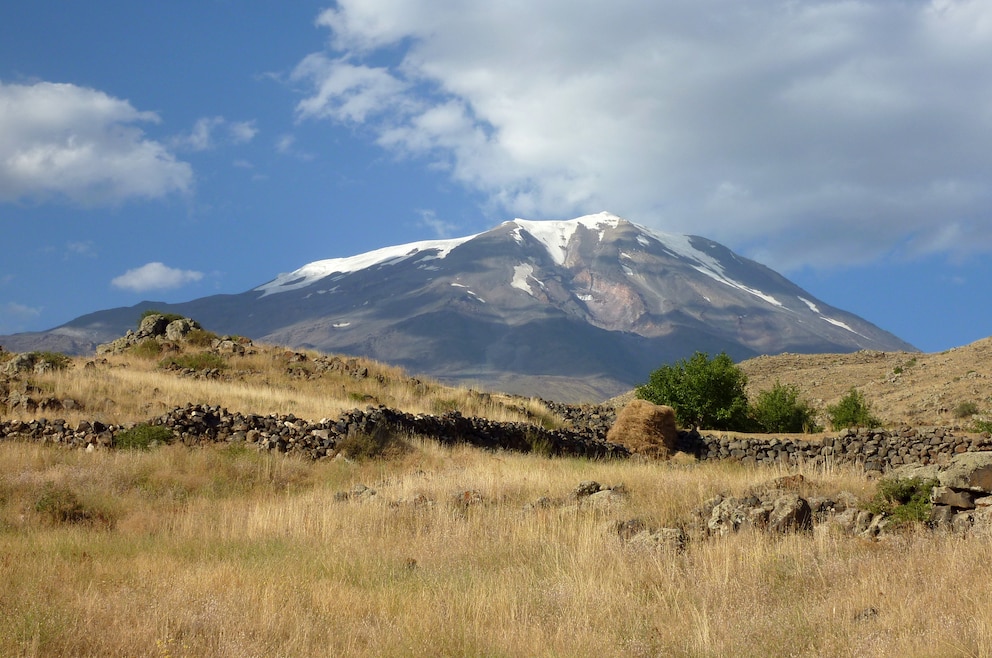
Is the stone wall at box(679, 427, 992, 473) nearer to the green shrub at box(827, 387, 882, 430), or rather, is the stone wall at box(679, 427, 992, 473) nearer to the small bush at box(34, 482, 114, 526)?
the green shrub at box(827, 387, 882, 430)

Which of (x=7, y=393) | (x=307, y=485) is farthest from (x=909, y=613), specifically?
(x=7, y=393)

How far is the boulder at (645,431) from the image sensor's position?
988 inches

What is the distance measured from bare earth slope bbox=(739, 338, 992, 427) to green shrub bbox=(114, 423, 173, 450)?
1081 inches

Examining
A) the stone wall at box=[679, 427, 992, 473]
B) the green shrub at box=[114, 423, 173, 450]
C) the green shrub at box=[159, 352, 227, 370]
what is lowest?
the stone wall at box=[679, 427, 992, 473]

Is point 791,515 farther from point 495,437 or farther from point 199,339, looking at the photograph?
point 199,339

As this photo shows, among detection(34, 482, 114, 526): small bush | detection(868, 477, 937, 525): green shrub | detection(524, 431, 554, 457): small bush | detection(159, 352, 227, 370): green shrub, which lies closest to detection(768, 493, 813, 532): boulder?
detection(868, 477, 937, 525): green shrub

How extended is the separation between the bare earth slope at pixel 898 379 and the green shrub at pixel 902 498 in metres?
22.7

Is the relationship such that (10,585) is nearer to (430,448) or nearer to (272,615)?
(272,615)

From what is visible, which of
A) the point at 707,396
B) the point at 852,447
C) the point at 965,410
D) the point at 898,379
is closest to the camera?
the point at 852,447

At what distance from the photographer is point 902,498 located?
1045cm

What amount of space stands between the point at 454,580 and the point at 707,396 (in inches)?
1060

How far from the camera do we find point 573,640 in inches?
255

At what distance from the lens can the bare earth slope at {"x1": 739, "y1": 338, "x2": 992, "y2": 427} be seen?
1567 inches

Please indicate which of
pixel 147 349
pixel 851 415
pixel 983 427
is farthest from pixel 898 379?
pixel 147 349
